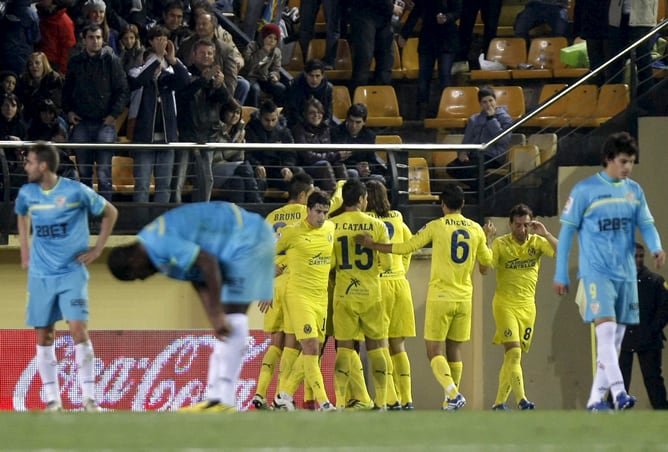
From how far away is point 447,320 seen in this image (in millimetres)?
14617

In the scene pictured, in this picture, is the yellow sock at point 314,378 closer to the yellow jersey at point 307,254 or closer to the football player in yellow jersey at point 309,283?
the football player in yellow jersey at point 309,283

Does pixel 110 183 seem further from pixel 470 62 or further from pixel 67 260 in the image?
pixel 470 62

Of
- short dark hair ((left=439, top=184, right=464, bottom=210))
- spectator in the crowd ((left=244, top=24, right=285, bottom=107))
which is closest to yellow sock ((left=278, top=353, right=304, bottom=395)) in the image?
short dark hair ((left=439, top=184, right=464, bottom=210))

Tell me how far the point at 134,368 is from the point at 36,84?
3.32m

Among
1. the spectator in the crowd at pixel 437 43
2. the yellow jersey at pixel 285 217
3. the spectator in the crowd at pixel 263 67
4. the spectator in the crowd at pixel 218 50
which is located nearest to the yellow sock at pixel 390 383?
the yellow jersey at pixel 285 217

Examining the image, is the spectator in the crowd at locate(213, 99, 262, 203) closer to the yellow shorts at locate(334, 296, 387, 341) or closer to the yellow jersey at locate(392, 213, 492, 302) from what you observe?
the yellow shorts at locate(334, 296, 387, 341)

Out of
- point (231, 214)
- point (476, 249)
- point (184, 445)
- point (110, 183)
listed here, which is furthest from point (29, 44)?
point (184, 445)

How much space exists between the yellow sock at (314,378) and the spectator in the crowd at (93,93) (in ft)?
11.1

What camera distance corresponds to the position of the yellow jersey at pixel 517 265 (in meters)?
15.1

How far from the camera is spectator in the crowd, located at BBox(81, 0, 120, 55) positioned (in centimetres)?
1705

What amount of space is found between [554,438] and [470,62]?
14.5 metres

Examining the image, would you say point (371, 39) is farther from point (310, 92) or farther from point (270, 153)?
point (270, 153)

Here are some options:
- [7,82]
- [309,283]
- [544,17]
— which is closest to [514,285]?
[309,283]

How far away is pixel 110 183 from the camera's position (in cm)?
1602
